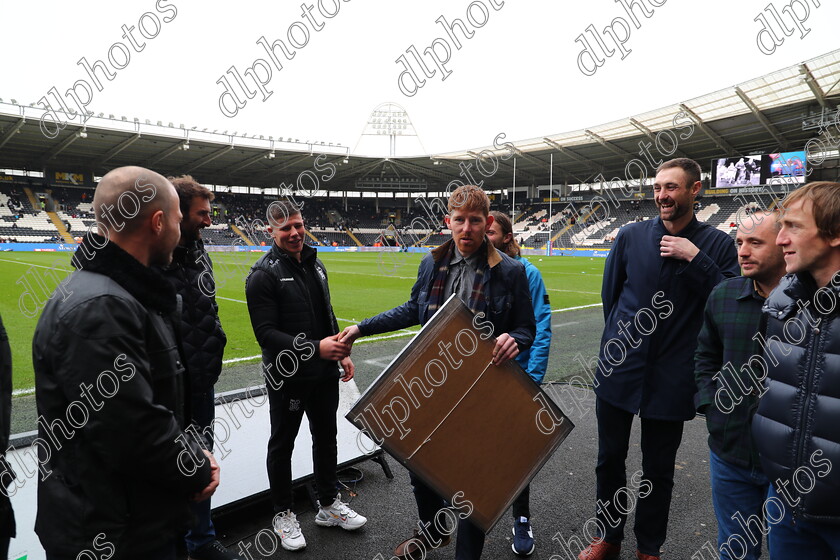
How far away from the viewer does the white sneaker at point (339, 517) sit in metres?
3.04

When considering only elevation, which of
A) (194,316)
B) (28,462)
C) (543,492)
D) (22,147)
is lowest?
(543,492)

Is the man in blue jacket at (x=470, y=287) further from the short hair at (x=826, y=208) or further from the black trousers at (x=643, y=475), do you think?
the short hair at (x=826, y=208)

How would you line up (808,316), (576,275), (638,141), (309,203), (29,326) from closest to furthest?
(808,316), (29,326), (576,275), (638,141), (309,203)

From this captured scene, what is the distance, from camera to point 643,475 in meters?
2.83

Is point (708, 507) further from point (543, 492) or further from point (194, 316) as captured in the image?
point (194, 316)

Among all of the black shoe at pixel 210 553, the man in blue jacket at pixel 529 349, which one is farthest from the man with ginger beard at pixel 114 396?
the man in blue jacket at pixel 529 349

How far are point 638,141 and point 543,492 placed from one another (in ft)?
121

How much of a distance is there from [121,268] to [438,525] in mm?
2157

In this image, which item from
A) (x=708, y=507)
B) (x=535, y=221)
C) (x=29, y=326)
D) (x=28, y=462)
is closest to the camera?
(x=28, y=462)

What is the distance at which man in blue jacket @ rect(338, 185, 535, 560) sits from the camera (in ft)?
7.90

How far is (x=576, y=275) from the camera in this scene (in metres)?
22.3

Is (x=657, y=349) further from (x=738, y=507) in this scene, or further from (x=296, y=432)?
(x=296, y=432)

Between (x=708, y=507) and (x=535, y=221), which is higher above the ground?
(x=708, y=507)

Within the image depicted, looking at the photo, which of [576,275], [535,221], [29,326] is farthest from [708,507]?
[535,221]
